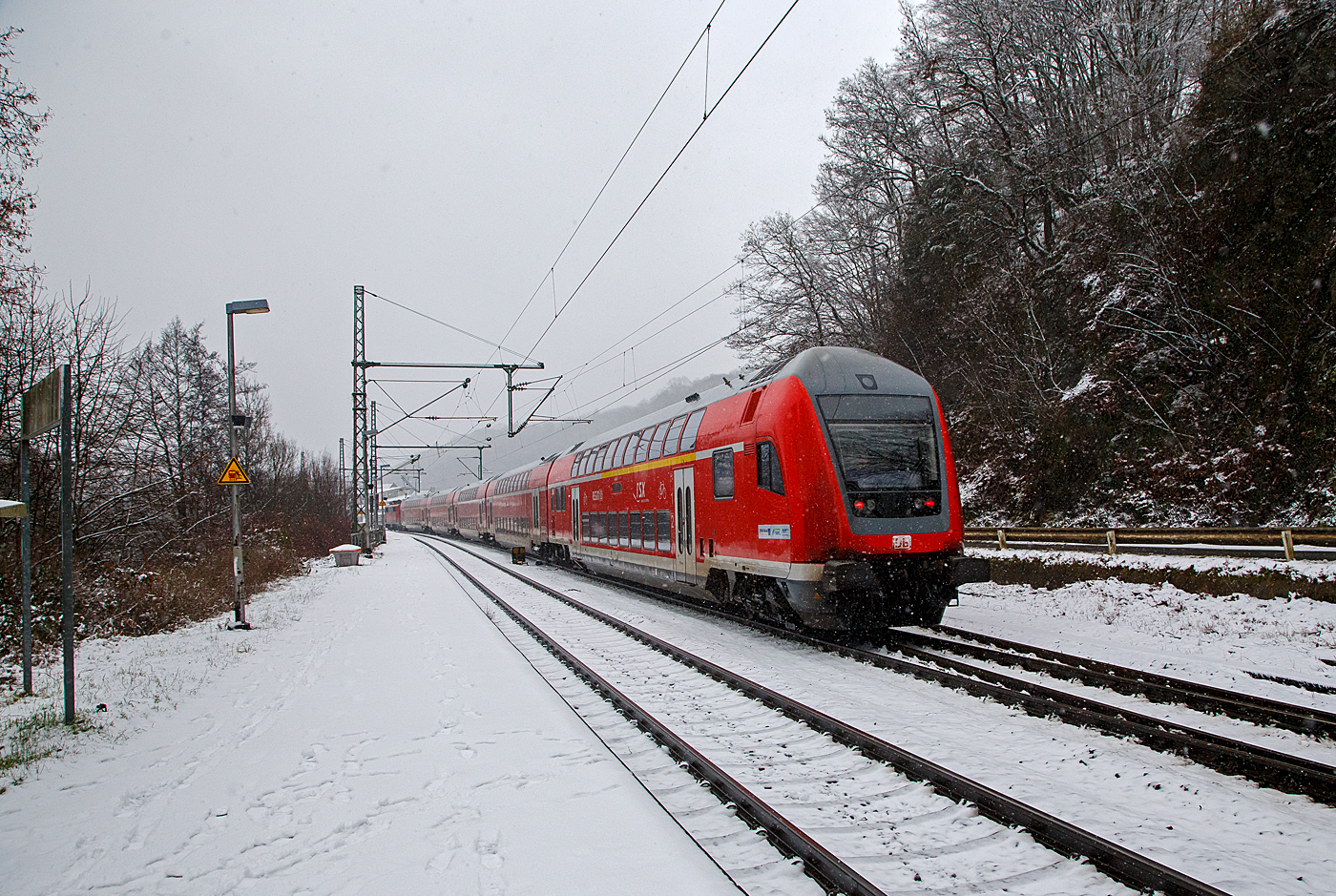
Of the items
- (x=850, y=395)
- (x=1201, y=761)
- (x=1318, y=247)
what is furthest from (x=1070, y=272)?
(x=1201, y=761)

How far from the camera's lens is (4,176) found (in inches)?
403

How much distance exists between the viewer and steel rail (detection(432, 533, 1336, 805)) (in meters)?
4.41

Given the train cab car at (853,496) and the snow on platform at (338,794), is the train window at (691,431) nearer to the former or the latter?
the train cab car at (853,496)

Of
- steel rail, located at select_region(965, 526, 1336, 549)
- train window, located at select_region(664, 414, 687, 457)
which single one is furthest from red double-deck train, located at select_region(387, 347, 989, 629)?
steel rail, located at select_region(965, 526, 1336, 549)

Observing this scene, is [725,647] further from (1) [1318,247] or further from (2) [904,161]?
(2) [904,161]

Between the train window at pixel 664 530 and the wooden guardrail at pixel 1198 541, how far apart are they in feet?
26.4

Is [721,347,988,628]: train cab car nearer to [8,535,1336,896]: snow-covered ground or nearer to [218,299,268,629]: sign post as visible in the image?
[8,535,1336,896]: snow-covered ground

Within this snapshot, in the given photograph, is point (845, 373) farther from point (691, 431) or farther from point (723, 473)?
point (691, 431)

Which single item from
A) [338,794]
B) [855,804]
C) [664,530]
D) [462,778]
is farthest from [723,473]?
[338,794]

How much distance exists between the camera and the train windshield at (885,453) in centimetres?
868

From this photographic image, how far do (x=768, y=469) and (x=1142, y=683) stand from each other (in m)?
4.28

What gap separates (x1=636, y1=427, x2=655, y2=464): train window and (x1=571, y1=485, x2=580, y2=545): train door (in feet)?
16.9

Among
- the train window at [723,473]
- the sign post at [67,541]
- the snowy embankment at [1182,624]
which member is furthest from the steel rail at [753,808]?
the snowy embankment at [1182,624]

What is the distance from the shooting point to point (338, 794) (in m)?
4.85
